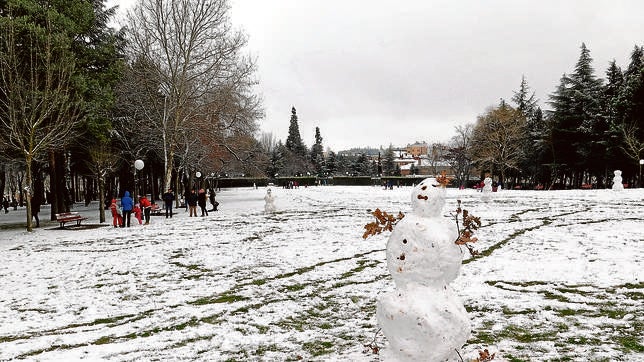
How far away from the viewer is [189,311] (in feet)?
22.4

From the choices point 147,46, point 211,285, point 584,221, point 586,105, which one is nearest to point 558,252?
point 584,221

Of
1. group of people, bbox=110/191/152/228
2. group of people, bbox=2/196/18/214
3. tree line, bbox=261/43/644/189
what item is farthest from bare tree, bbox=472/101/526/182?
group of people, bbox=2/196/18/214

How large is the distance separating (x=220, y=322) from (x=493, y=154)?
52877 mm

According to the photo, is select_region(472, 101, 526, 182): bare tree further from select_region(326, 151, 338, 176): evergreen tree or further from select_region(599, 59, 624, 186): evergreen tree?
select_region(326, 151, 338, 176): evergreen tree

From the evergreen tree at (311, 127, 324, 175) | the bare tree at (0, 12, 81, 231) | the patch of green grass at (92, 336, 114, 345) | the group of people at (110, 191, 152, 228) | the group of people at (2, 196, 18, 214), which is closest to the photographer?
the patch of green grass at (92, 336, 114, 345)

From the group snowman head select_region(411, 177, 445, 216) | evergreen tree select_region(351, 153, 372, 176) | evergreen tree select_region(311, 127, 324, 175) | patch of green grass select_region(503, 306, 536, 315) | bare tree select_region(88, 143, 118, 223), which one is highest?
evergreen tree select_region(311, 127, 324, 175)

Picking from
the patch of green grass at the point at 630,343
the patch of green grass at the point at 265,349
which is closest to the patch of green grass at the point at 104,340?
the patch of green grass at the point at 265,349

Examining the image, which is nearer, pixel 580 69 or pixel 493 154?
Answer: pixel 580 69

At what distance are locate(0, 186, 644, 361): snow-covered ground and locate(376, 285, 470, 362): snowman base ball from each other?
3.67 feet

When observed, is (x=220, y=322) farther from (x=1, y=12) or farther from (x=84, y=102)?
(x=1, y=12)

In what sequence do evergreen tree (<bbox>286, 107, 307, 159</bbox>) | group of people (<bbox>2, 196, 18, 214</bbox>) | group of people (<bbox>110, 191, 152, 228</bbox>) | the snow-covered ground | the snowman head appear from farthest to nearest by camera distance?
evergreen tree (<bbox>286, 107, 307, 159</bbox>)
group of people (<bbox>2, 196, 18, 214</bbox>)
group of people (<bbox>110, 191, 152, 228</bbox>)
the snow-covered ground
the snowman head

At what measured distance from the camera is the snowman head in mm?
3992

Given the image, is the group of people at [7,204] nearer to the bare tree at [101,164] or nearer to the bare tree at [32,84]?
the bare tree at [101,164]

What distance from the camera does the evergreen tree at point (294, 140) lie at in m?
112
